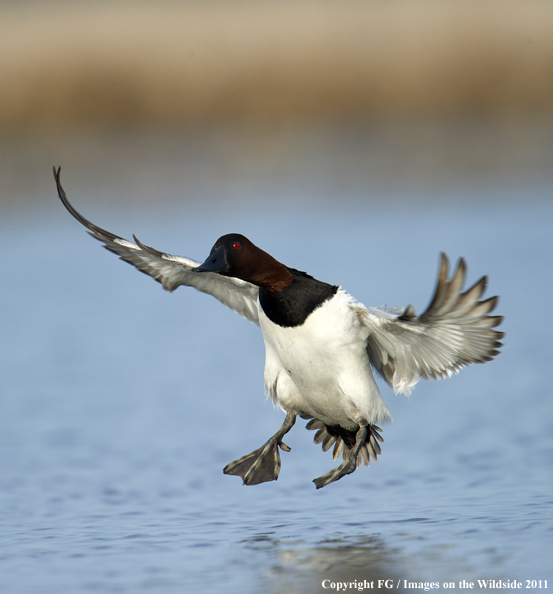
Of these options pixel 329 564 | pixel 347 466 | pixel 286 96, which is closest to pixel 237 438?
pixel 347 466

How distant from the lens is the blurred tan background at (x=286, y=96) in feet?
72.7

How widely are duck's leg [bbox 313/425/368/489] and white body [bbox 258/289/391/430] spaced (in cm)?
11

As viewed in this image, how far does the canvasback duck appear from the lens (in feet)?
20.7

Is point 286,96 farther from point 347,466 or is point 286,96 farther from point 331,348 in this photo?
point 347,466

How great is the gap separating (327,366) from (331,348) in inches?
5.6

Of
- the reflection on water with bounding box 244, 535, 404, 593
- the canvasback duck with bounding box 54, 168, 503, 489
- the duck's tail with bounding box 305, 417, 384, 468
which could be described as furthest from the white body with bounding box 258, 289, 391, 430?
the reflection on water with bounding box 244, 535, 404, 593

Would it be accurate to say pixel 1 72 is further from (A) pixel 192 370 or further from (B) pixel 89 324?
(A) pixel 192 370

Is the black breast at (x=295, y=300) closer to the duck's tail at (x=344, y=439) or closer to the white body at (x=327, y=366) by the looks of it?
the white body at (x=327, y=366)

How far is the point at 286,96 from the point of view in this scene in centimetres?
2436

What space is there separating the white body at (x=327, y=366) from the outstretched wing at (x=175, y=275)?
69 cm

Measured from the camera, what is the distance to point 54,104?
24266 mm

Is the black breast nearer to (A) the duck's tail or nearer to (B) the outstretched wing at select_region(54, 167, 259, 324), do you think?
(B) the outstretched wing at select_region(54, 167, 259, 324)

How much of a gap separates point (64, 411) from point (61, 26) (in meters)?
20.0

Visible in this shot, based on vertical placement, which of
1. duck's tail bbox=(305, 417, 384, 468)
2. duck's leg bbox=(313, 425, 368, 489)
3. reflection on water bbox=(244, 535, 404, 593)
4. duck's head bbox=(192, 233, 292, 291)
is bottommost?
reflection on water bbox=(244, 535, 404, 593)
